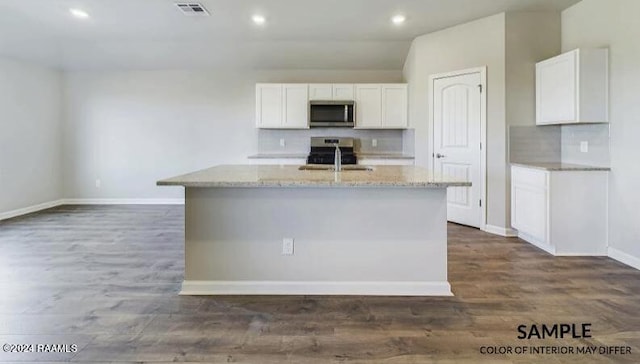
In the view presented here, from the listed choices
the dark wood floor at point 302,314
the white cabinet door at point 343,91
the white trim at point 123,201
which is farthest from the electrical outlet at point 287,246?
the white trim at point 123,201

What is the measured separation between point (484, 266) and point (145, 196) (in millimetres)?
5945

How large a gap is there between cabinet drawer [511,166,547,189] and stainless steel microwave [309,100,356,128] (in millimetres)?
2679

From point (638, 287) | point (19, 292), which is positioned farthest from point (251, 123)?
point (638, 287)

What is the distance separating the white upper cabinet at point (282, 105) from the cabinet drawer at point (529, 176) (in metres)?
3.25

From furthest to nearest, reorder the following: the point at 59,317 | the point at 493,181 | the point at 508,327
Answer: the point at 493,181 < the point at 59,317 < the point at 508,327

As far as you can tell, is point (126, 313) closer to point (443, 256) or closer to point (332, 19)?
point (443, 256)

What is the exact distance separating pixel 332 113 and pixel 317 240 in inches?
151

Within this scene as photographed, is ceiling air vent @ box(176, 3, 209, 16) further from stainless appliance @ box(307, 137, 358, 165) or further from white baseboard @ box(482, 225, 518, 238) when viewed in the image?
white baseboard @ box(482, 225, 518, 238)

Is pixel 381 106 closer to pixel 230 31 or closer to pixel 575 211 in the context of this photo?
pixel 230 31

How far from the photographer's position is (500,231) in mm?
5008

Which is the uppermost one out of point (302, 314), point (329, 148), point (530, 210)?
point (329, 148)

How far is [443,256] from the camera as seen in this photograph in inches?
121

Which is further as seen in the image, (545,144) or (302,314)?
(545,144)

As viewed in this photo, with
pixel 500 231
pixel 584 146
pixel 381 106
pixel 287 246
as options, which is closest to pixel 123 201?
pixel 381 106
